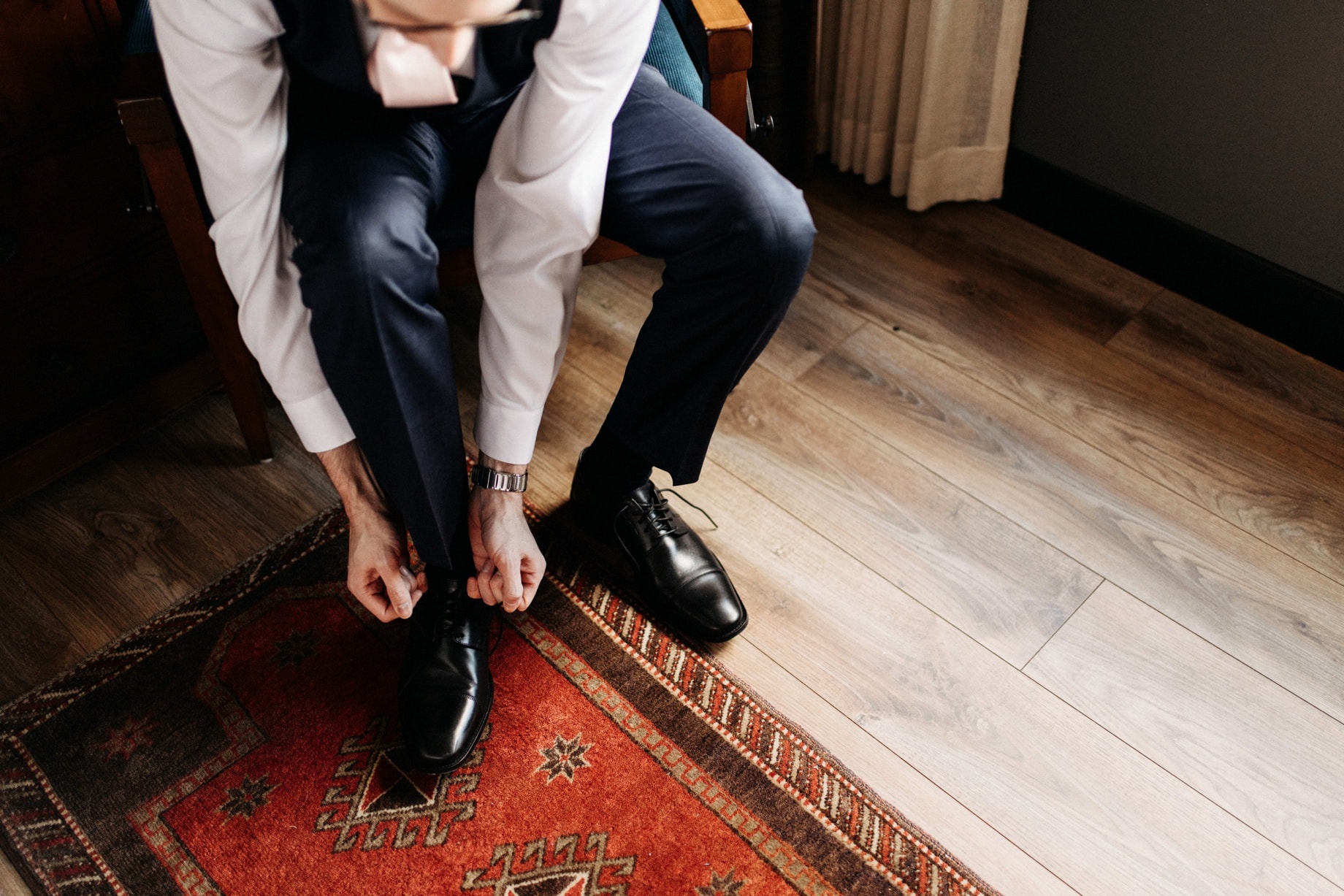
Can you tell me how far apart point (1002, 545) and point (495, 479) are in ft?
2.10

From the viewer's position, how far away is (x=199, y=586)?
4.17 ft

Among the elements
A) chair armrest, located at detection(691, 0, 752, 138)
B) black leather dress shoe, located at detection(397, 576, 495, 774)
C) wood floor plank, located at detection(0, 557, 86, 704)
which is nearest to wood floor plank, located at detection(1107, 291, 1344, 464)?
chair armrest, located at detection(691, 0, 752, 138)

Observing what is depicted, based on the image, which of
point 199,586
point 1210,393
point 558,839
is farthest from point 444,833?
point 1210,393

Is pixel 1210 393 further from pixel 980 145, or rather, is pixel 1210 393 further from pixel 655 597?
pixel 655 597

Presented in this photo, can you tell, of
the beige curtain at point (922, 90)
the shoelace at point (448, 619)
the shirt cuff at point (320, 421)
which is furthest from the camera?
the beige curtain at point (922, 90)

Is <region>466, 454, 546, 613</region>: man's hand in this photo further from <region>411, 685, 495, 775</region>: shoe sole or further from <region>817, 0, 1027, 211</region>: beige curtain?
<region>817, 0, 1027, 211</region>: beige curtain

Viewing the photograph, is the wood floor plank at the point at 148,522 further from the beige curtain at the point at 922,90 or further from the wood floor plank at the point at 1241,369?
A: the wood floor plank at the point at 1241,369

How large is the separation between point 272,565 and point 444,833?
428 mm

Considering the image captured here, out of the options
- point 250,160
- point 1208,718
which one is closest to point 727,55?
point 250,160

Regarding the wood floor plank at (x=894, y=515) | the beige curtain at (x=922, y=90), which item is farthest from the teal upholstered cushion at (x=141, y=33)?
the beige curtain at (x=922, y=90)

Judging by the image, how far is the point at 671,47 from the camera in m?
1.23

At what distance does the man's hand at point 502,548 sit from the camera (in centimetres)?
108

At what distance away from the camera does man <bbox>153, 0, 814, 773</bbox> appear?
2.98 ft

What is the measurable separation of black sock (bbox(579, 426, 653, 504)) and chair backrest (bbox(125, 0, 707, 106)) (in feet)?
1.29
